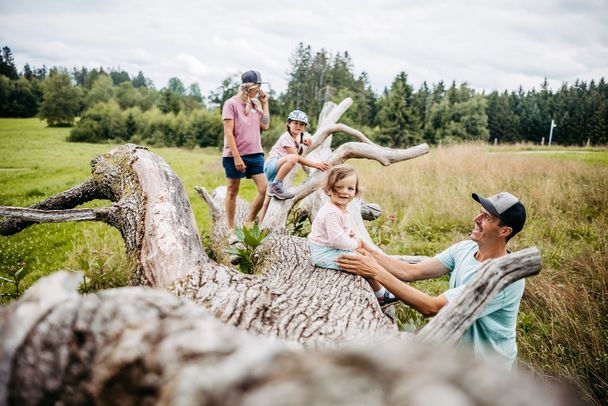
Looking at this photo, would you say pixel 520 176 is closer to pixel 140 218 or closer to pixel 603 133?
pixel 140 218

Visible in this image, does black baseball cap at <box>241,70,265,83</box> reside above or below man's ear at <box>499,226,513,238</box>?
above

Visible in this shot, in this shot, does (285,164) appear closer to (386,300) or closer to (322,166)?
(322,166)

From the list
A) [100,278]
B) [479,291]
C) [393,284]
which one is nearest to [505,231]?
[393,284]

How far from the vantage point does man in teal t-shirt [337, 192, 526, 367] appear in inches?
94.9

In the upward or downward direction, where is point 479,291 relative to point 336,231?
upward

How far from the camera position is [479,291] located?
1.66 metres

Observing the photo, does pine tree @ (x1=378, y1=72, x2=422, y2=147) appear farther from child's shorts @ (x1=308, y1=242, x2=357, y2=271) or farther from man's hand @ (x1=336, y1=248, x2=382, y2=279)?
man's hand @ (x1=336, y1=248, x2=382, y2=279)

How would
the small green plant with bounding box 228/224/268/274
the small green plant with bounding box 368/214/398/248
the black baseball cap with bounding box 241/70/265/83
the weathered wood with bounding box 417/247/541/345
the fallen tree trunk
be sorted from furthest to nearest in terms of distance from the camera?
the small green plant with bounding box 368/214/398/248
the black baseball cap with bounding box 241/70/265/83
the small green plant with bounding box 228/224/268/274
the weathered wood with bounding box 417/247/541/345
the fallen tree trunk

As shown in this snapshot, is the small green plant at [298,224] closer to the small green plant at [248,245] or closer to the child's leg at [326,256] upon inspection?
the small green plant at [248,245]

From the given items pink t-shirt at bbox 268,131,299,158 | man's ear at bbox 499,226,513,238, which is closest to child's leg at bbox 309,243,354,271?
man's ear at bbox 499,226,513,238

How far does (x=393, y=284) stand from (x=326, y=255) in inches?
27.9

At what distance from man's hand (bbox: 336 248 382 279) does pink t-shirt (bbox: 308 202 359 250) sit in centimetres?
15

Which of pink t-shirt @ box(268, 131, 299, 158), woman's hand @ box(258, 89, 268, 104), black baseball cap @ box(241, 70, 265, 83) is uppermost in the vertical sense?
black baseball cap @ box(241, 70, 265, 83)

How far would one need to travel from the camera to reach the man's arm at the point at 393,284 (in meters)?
2.70
